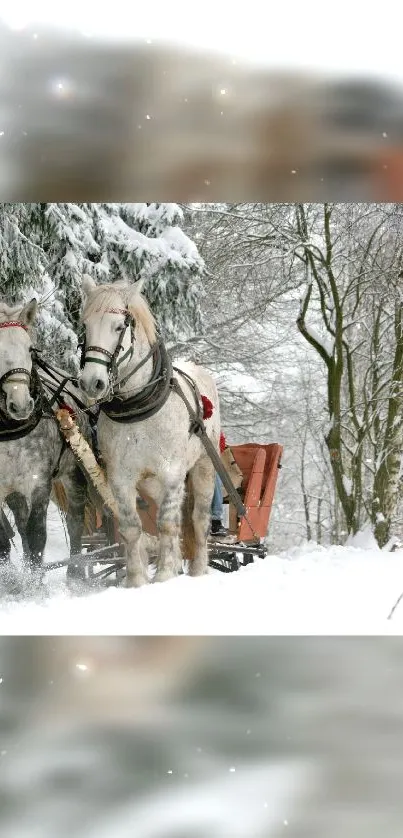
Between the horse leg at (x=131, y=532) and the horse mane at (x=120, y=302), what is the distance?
0.76 metres

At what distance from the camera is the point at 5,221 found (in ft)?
20.0

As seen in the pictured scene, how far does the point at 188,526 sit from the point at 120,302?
1619 mm

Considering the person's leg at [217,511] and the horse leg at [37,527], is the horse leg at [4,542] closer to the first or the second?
the horse leg at [37,527]

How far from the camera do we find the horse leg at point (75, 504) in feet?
16.0

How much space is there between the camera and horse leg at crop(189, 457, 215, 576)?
5.02 metres

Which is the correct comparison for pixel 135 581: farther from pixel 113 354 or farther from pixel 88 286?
pixel 88 286

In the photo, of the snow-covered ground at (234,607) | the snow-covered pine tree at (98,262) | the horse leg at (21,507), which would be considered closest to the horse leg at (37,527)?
the horse leg at (21,507)

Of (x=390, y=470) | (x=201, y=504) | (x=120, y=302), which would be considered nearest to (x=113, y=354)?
(x=120, y=302)

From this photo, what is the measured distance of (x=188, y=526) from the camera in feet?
16.9

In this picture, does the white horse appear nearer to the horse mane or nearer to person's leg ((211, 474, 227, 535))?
the horse mane
